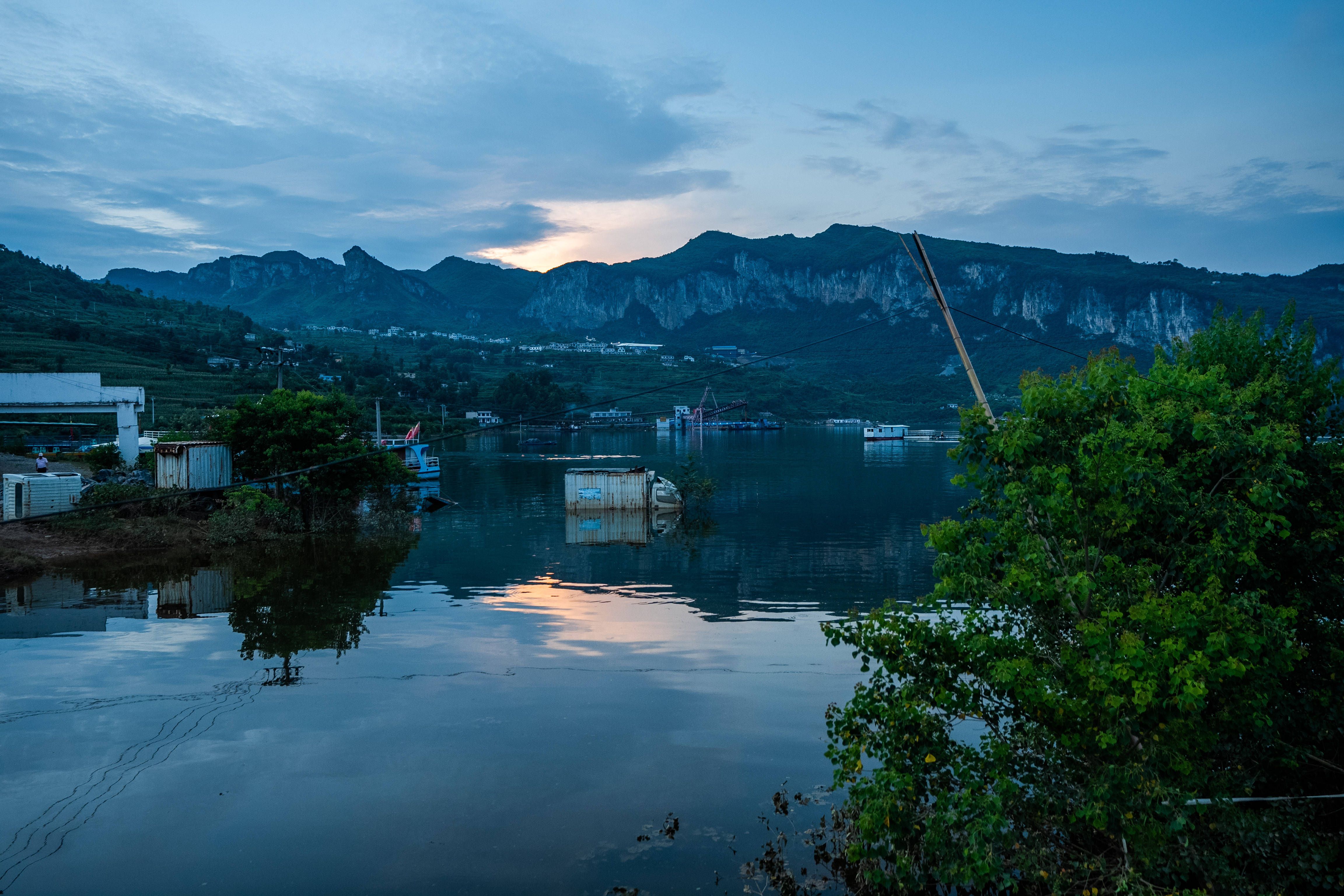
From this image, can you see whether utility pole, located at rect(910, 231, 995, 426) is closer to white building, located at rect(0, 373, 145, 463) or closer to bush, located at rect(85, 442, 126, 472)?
bush, located at rect(85, 442, 126, 472)

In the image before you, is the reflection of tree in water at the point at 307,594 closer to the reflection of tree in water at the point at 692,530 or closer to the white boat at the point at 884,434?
the reflection of tree in water at the point at 692,530

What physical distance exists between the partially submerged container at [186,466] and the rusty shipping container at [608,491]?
2055cm

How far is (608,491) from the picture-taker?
184 ft

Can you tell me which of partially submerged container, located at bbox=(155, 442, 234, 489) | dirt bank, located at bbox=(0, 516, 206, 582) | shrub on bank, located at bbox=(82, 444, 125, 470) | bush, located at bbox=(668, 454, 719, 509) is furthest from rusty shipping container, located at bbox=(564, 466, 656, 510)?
shrub on bank, located at bbox=(82, 444, 125, 470)

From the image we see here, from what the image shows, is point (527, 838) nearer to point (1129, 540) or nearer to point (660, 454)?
point (1129, 540)

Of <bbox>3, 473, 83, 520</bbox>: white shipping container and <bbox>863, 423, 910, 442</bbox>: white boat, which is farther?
<bbox>863, 423, 910, 442</bbox>: white boat

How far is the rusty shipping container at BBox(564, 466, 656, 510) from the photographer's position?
55656mm

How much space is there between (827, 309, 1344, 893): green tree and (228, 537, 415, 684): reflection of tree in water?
1646cm

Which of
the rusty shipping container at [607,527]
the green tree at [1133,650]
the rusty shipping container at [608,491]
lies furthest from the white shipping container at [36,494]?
the green tree at [1133,650]

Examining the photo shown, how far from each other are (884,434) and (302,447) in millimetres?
135706

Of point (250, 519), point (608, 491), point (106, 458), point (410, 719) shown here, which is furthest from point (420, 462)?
point (410, 719)

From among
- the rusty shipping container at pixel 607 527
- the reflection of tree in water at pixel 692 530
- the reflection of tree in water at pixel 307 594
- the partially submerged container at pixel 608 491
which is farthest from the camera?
the partially submerged container at pixel 608 491

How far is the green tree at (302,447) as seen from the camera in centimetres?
4366

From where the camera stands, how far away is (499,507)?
6153 centimetres
